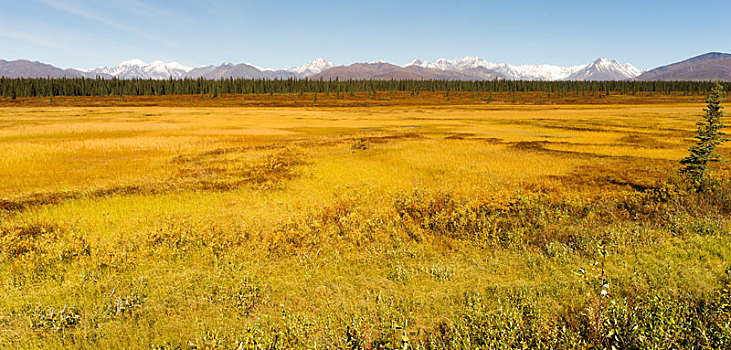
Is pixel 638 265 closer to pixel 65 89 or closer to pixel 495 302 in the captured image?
pixel 495 302

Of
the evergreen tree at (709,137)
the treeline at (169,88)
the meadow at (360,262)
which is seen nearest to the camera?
the meadow at (360,262)

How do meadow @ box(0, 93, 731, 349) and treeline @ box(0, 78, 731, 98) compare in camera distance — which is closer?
meadow @ box(0, 93, 731, 349)

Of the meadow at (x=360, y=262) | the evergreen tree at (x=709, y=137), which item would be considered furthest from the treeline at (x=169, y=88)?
the evergreen tree at (x=709, y=137)

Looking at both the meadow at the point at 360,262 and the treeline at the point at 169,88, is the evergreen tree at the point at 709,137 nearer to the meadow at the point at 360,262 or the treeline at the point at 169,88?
the meadow at the point at 360,262

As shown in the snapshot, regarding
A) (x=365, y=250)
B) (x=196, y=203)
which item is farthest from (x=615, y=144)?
(x=196, y=203)

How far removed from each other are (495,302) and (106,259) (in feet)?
32.3

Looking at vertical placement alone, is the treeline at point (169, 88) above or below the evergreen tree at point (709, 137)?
above

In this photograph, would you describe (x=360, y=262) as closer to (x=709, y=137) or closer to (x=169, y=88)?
(x=709, y=137)

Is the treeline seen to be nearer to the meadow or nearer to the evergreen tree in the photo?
the meadow

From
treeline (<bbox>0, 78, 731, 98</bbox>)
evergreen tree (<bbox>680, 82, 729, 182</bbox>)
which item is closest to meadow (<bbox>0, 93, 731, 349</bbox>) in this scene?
evergreen tree (<bbox>680, 82, 729, 182</bbox>)

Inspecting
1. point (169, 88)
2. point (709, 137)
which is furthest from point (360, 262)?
point (169, 88)

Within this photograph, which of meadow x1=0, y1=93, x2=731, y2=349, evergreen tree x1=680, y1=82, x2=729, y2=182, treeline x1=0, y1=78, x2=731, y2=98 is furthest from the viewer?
treeline x1=0, y1=78, x2=731, y2=98

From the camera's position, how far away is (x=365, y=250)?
33.5 feet

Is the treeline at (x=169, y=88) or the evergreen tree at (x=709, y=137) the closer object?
the evergreen tree at (x=709, y=137)
